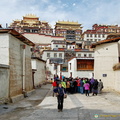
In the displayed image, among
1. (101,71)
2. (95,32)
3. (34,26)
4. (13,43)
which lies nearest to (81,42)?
(95,32)

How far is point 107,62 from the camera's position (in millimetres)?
17938

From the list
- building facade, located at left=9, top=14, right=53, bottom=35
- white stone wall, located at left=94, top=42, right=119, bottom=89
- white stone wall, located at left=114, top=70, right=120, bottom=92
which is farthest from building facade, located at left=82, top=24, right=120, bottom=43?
white stone wall, located at left=114, top=70, right=120, bottom=92

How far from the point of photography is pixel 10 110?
9039mm

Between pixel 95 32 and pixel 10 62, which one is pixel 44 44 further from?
pixel 10 62

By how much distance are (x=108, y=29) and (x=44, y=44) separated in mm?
29742

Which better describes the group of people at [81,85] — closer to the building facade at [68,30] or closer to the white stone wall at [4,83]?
the white stone wall at [4,83]

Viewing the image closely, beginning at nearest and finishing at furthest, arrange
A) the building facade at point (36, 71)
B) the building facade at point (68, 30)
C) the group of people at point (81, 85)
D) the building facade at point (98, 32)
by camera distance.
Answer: the group of people at point (81, 85) < the building facade at point (36, 71) < the building facade at point (98, 32) < the building facade at point (68, 30)

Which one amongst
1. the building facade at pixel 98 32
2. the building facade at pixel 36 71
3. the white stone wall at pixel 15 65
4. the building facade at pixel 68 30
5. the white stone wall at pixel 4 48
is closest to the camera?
the white stone wall at pixel 4 48

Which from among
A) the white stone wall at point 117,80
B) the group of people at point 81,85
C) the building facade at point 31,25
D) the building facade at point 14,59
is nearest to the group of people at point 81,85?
the group of people at point 81,85

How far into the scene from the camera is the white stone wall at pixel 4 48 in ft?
36.0

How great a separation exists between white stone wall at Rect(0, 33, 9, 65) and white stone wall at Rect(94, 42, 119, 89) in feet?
34.3

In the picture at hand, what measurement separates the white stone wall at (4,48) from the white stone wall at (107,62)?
A: 411 inches

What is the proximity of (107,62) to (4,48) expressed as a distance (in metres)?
10.8

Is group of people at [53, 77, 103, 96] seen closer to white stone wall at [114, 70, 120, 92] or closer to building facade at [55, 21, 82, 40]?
white stone wall at [114, 70, 120, 92]
